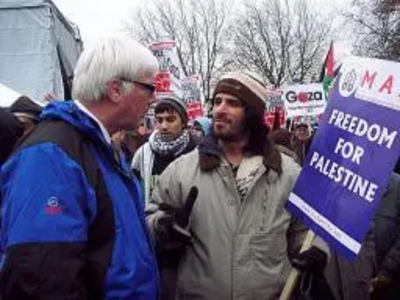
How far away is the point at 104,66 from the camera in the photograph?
95.1 inches

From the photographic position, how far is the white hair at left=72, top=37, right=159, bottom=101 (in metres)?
2.41

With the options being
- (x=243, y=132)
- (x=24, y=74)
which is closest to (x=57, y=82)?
(x=24, y=74)

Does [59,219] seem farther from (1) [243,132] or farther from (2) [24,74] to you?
(2) [24,74]

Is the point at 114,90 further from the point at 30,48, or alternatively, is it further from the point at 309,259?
the point at 30,48

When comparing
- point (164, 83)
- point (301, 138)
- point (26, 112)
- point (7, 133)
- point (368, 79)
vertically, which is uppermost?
point (368, 79)

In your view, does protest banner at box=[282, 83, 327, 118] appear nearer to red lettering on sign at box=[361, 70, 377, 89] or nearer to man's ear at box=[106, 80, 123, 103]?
red lettering on sign at box=[361, 70, 377, 89]

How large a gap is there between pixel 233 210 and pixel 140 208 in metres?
0.70

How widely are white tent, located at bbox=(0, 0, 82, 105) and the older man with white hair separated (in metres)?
6.85

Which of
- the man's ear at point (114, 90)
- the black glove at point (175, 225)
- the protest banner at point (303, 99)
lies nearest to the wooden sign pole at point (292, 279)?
the black glove at point (175, 225)

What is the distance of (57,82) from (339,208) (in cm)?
700

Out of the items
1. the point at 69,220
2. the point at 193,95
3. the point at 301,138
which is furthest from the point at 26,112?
the point at 301,138

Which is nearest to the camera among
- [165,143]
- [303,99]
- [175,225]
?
[175,225]

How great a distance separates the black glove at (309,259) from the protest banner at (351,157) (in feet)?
0.41

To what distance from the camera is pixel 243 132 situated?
330 cm
